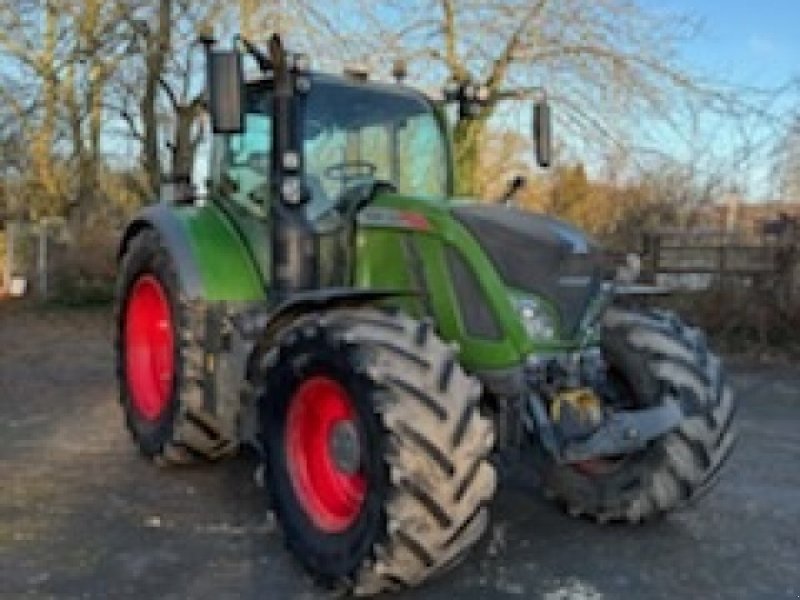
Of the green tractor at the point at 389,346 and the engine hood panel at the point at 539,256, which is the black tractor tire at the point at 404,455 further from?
the engine hood panel at the point at 539,256

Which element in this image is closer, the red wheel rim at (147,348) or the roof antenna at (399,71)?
the roof antenna at (399,71)

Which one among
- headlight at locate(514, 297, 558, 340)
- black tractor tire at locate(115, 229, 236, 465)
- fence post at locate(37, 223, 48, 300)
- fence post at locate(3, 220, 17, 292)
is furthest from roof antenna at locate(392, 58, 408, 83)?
fence post at locate(3, 220, 17, 292)

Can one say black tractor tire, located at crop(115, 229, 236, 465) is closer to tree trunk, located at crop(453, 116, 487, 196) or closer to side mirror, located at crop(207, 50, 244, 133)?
side mirror, located at crop(207, 50, 244, 133)

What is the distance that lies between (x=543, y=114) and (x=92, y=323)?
9326mm

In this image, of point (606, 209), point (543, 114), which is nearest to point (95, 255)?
point (606, 209)

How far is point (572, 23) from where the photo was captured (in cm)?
1354

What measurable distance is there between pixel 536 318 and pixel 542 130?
1.75 meters

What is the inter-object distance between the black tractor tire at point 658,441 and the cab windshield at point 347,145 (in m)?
1.36

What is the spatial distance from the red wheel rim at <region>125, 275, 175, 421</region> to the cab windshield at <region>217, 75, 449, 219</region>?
0.93 m

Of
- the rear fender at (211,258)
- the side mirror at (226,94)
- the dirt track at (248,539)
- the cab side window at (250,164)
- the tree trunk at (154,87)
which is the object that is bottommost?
the dirt track at (248,539)

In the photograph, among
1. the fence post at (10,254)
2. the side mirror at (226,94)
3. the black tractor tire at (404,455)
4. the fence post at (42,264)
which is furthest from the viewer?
the fence post at (10,254)

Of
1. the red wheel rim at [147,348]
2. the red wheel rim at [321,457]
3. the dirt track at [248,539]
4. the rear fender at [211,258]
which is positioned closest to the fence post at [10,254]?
the dirt track at [248,539]

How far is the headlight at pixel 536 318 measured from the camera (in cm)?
410

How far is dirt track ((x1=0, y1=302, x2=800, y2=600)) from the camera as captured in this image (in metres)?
3.82
